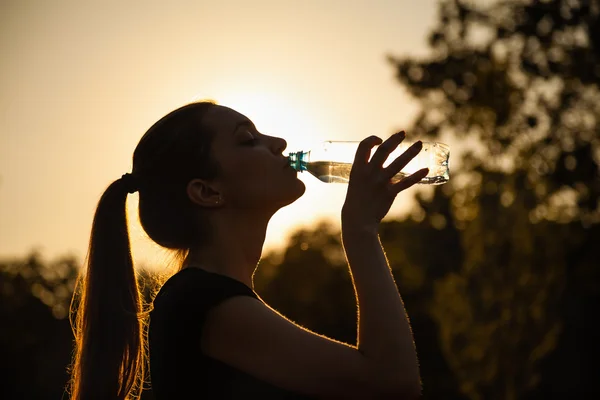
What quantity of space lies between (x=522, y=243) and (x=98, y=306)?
14217 mm

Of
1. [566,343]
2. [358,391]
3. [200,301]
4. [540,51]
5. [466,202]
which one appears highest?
[540,51]

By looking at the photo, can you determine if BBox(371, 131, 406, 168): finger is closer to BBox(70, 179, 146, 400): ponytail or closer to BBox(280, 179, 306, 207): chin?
BBox(280, 179, 306, 207): chin

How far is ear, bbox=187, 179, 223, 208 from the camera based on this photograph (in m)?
2.92

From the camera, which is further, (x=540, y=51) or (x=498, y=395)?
(x=540, y=51)

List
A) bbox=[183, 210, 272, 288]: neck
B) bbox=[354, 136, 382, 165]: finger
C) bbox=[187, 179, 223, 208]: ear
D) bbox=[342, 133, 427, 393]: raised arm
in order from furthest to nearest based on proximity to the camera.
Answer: bbox=[187, 179, 223, 208]: ear
bbox=[183, 210, 272, 288]: neck
bbox=[354, 136, 382, 165]: finger
bbox=[342, 133, 427, 393]: raised arm

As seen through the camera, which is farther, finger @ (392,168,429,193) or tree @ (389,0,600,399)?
tree @ (389,0,600,399)

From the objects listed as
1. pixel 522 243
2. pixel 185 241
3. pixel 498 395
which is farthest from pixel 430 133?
pixel 185 241

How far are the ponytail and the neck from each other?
0.29 metres

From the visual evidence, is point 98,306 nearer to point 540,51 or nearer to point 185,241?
point 185,241

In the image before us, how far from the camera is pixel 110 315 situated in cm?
299

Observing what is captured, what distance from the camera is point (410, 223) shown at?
3356 centimetres

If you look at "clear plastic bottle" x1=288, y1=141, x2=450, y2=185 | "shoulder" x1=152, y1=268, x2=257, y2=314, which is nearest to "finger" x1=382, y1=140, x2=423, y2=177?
"shoulder" x1=152, y1=268, x2=257, y2=314

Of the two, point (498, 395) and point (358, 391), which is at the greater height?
point (358, 391)

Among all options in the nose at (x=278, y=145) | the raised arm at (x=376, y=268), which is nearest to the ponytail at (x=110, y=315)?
the nose at (x=278, y=145)
